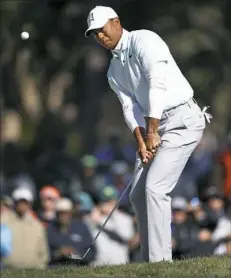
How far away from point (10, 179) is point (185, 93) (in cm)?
1392

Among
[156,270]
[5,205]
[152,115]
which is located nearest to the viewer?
[156,270]

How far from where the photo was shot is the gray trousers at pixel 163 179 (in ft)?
39.3

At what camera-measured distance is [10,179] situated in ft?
84.6

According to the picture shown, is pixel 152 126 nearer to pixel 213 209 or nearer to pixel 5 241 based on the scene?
pixel 5 241

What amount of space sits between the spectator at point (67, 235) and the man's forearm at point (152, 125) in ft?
15.8

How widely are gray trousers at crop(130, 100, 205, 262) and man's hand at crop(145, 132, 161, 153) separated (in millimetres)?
140

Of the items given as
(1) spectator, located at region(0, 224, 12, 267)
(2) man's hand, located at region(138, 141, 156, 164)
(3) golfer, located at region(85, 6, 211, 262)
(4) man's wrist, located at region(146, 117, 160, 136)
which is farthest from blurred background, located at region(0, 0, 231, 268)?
(4) man's wrist, located at region(146, 117, 160, 136)

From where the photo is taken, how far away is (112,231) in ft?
59.9

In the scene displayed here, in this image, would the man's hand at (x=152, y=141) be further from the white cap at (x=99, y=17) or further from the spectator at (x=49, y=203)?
the spectator at (x=49, y=203)

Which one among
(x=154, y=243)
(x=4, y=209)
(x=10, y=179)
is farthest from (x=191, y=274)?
(x=10, y=179)

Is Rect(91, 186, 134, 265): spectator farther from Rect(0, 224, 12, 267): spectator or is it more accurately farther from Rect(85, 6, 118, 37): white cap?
Rect(85, 6, 118, 37): white cap

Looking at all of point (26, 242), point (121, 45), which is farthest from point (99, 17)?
point (26, 242)

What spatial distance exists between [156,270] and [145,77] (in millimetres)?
1805

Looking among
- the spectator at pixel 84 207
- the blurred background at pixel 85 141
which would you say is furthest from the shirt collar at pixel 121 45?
the spectator at pixel 84 207
